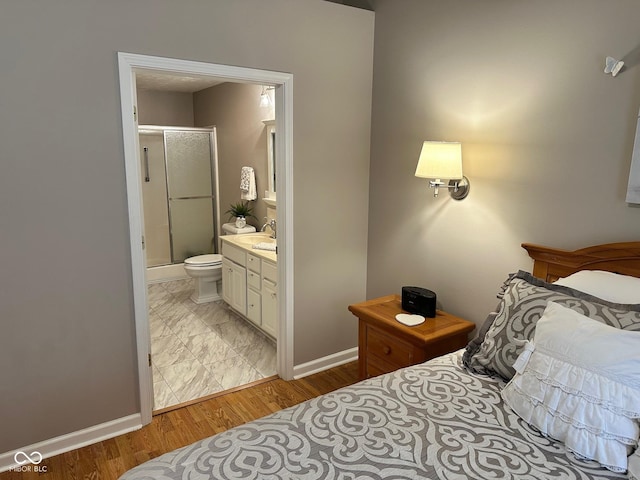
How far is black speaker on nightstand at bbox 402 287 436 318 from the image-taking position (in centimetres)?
264

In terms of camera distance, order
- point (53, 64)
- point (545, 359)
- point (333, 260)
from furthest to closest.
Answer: point (333, 260)
point (53, 64)
point (545, 359)

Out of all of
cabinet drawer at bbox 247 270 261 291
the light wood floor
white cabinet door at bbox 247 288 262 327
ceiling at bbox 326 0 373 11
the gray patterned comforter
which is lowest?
the light wood floor

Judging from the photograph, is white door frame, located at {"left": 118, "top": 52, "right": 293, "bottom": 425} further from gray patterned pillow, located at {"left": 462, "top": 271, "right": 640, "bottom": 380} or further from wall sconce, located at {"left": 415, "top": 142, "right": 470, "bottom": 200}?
gray patterned pillow, located at {"left": 462, "top": 271, "right": 640, "bottom": 380}

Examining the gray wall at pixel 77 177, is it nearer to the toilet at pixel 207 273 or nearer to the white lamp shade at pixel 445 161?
the white lamp shade at pixel 445 161

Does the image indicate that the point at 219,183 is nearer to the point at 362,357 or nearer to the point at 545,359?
the point at 362,357

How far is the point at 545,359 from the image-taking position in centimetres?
151

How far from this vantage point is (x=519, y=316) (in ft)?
5.92

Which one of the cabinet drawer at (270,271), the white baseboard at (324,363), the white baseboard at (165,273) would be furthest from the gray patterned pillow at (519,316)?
the white baseboard at (165,273)

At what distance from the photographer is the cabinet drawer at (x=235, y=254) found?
395 cm

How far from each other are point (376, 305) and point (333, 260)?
1.86 ft

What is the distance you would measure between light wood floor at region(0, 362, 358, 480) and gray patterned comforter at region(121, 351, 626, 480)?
1.15 m

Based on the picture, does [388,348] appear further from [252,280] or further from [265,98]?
[265,98]

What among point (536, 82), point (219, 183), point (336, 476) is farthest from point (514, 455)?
point (219, 183)

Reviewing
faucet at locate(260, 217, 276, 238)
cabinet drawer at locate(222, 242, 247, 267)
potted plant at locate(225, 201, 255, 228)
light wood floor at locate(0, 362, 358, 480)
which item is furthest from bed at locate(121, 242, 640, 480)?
potted plant at locate(225, 201, 255, 228)
